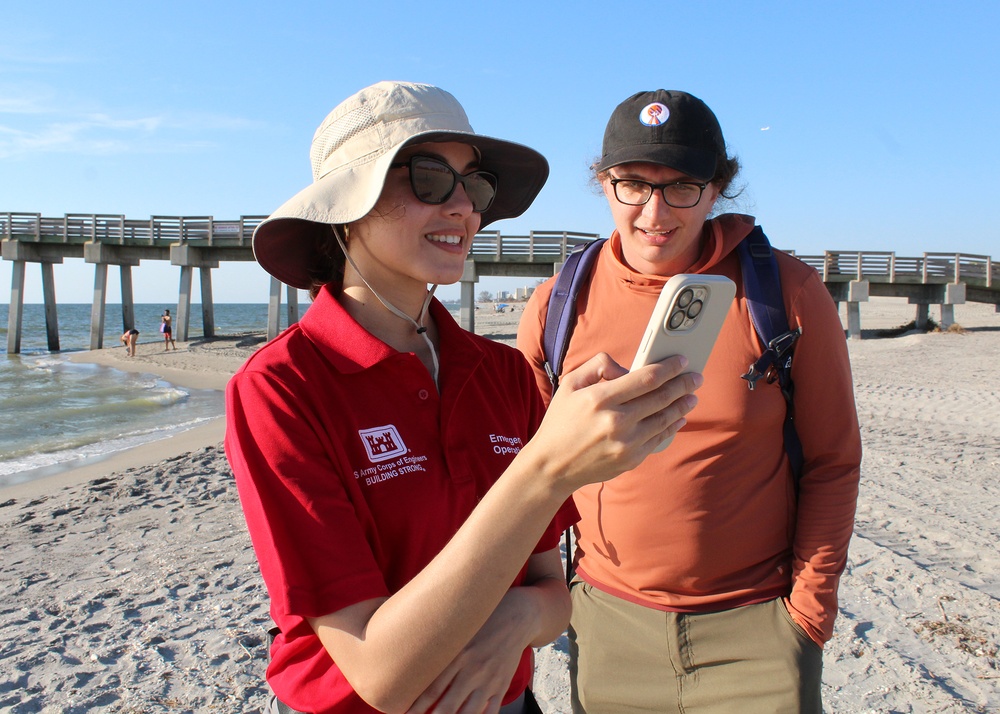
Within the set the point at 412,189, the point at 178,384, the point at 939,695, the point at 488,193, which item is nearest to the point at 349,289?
the point at 412,189

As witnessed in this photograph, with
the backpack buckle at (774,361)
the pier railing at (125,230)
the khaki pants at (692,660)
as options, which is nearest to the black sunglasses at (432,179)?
the backpack buckle at (774,361)

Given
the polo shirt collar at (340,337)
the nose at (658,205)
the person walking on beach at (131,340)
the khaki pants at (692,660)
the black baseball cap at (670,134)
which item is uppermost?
the black baseball cap at (670,134)

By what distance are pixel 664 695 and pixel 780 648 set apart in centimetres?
39

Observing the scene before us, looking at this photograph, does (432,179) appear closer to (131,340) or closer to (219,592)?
(219,592)

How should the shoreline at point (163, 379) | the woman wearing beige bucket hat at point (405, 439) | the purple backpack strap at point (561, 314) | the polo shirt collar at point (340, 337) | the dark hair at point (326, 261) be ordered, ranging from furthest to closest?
the shoreline at point (163, 379), the purple backpack strap at point (561, 314), the dark hair at point (326, 261), the polo shirt collar at point (340, 337), the woman wearing beige bucket hat at point (405, 439)

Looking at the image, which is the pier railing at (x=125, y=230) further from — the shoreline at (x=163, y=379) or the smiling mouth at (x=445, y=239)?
the smiling mouth at (x=445, y=239)

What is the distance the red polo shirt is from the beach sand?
2416 millimetres

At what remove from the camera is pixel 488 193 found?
174cm

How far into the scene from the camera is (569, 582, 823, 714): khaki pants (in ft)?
6.65

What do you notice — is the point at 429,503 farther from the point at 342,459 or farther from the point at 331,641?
the point at 331,641

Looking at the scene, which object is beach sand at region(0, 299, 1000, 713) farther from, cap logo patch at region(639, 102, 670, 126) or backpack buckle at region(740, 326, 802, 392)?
cap logo patch at region(639, 102, 670, 126)

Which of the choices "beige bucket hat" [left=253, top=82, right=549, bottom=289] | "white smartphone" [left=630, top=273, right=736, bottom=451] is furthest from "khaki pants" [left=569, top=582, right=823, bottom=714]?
"beige bucket hat" [left=253, top=82, right=549, bottom=289]

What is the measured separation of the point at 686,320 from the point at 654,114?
1176 millimetres

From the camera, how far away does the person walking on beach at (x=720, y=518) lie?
2.09m
